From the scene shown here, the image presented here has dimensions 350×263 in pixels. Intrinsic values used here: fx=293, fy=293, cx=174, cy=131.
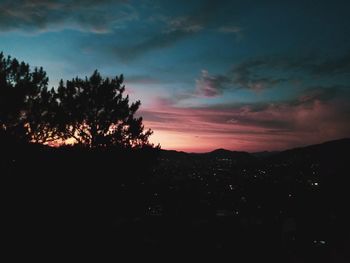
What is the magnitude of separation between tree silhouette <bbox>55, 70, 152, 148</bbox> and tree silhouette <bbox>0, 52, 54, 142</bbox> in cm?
103

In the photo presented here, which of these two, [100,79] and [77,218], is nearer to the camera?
[77,218]

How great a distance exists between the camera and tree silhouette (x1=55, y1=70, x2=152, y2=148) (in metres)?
22.5

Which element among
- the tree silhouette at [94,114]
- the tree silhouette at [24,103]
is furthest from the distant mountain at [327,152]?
the tree silhouette at [24,103]

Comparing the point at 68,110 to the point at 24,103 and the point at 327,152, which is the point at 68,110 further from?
the point at 327,152

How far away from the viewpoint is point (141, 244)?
13.5 m

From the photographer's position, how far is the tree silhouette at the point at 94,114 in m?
22.5

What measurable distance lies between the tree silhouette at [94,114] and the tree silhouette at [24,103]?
1.03 metres

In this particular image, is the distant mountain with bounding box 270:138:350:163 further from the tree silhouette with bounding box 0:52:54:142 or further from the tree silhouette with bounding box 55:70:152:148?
the tree silhouette with bounding box 0:52:54:142

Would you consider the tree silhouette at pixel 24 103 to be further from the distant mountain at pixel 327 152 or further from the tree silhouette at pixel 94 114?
the distant mountain at pixel 327 152

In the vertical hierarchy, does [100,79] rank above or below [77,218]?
above

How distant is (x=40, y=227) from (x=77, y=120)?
34.0 feet

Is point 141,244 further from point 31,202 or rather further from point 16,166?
point 16,166

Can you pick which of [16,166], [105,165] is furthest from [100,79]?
[16,166]

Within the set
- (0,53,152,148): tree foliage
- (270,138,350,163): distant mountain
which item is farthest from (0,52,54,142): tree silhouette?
(270,138,350,163): distant mountain
